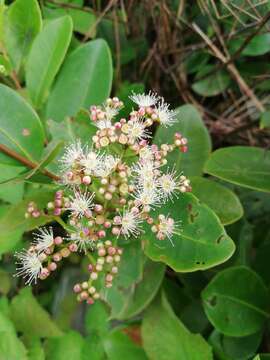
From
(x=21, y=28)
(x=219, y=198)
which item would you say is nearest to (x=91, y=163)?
(x=219, y=198)

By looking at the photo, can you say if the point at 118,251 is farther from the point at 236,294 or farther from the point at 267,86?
the point at 267,86

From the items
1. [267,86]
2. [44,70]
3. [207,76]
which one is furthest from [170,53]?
[44,70]

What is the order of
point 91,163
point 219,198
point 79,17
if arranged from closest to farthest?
point 91,163, point 219,198, point 79,17

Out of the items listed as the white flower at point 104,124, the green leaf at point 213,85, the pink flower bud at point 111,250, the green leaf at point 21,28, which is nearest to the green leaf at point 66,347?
the pink flower bud at point 111,250

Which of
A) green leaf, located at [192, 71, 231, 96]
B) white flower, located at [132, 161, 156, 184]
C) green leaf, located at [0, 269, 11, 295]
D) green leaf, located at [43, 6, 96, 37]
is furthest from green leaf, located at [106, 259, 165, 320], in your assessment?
green leaf, located at [43, 6, 96, 37]

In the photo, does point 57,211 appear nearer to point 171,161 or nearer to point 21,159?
point 21,159

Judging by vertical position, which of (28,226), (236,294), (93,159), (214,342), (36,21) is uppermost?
(36,21)

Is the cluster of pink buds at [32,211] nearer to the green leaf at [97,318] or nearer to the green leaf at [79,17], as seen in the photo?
the green leaf at [97,318]
